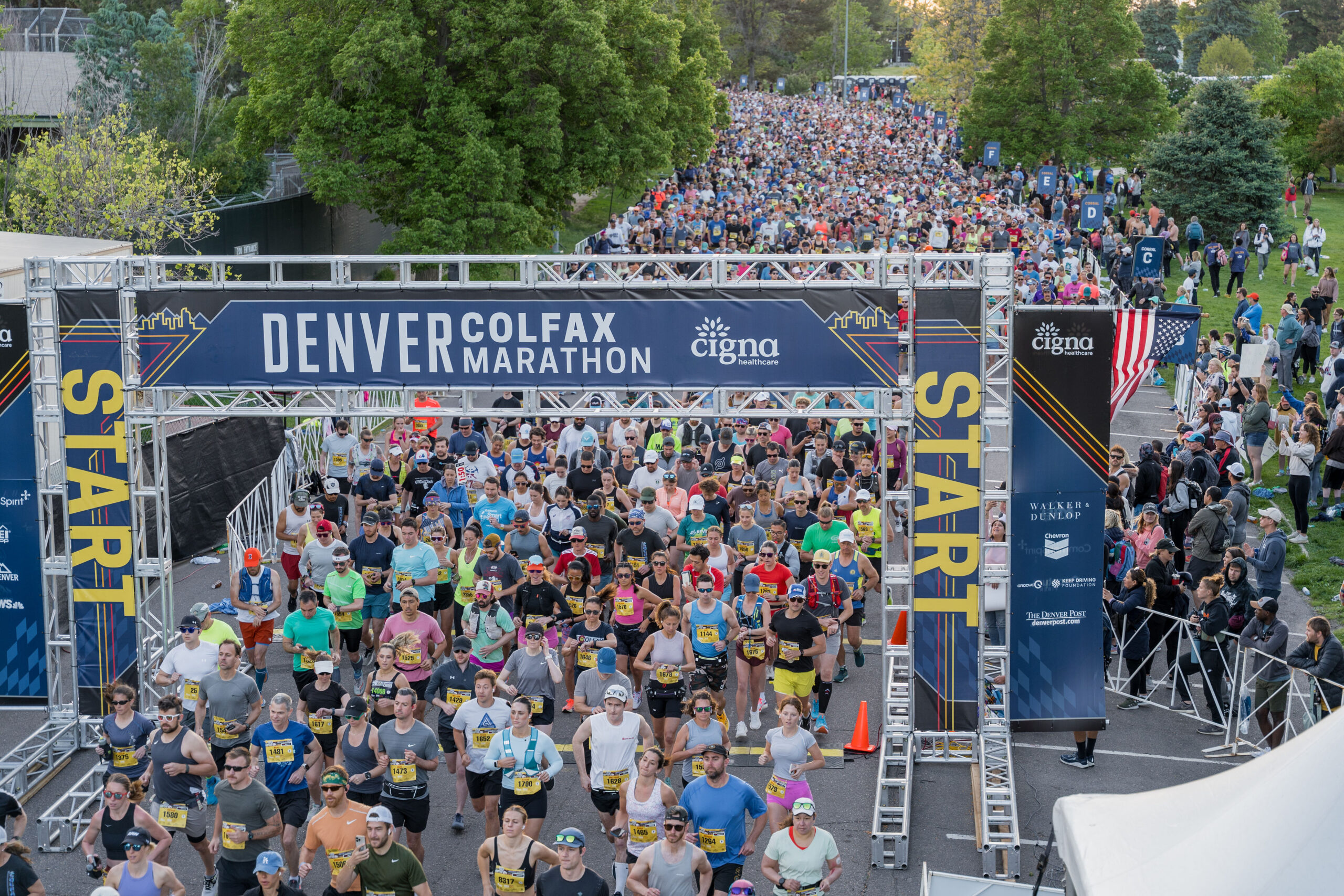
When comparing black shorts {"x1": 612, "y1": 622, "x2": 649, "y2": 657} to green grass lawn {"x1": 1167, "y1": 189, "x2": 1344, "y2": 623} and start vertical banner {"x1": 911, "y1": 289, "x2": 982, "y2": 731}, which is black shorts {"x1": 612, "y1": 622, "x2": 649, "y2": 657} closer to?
start vertical banner {"x1": 911, "y1": 289, "x2": 982, "y2": 731}

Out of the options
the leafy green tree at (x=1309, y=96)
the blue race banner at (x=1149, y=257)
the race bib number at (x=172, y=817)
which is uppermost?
the leafy green tree at (x=1309, y=96)

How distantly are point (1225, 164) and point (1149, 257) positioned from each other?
340 inches

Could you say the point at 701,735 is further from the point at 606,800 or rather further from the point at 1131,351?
the point at 1131,351

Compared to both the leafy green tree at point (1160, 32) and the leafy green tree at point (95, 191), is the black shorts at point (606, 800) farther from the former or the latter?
the leafy green tree at point (1160, 32)

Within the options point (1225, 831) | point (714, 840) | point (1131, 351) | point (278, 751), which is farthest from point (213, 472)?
point (1225, 831)

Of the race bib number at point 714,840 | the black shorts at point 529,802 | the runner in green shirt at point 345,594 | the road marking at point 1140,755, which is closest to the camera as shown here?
the race bib number at point 714,840

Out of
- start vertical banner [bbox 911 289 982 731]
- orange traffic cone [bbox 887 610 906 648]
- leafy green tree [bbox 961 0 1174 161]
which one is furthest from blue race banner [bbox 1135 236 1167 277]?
leafy green tree [bbox 961 0 1174 161]

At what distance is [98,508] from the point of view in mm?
13125

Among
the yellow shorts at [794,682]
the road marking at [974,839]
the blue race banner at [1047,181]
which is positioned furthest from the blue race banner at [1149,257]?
the road marking at [974,839]

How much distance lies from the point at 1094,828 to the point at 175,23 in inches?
1678

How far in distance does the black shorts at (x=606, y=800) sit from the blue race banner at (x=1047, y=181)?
3496cm

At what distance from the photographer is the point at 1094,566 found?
40.6 feet

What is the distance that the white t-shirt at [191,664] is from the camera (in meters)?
11.7

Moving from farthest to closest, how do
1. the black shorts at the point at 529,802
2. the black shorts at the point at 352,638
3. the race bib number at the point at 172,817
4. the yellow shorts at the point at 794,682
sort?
the black shorts at the point at 352,638
the yellow shorts at the point at 794,682
the race bib number at the point at 172,817
the black shorts at the point at 529,802
